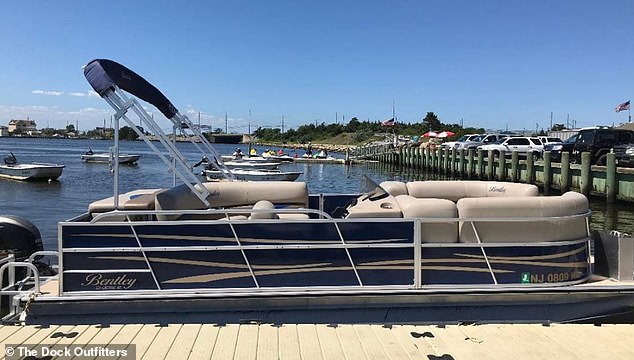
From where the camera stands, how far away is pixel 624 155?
22.2m

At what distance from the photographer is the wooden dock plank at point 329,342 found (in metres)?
4.06

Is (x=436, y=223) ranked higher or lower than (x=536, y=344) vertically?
higher

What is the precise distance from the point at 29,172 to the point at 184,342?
1172 inches

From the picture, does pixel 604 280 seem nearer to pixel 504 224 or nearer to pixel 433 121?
pixel 504 224

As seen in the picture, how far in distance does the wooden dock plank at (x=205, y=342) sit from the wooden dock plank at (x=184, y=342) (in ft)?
0.11

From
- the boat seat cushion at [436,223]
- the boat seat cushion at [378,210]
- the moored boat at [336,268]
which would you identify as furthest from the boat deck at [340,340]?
the boat seat cushion at [378,210]

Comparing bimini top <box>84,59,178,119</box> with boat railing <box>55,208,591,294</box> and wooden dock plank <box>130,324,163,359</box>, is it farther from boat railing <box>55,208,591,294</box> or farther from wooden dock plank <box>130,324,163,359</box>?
wooden dock plank <box>130,324,163,359</box>

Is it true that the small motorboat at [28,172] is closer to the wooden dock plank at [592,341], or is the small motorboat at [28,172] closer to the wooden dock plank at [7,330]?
the wooden dock plank at [7,330]

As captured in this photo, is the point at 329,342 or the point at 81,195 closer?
the point at 329,342

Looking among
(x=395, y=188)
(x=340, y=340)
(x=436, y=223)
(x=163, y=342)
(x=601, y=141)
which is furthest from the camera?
(x=601, y=141)

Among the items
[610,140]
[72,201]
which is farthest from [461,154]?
[72,201]

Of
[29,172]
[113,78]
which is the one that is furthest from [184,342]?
[29,172]

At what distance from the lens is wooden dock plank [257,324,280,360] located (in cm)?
402

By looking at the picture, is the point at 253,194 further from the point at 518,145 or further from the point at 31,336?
the point at 518,145
